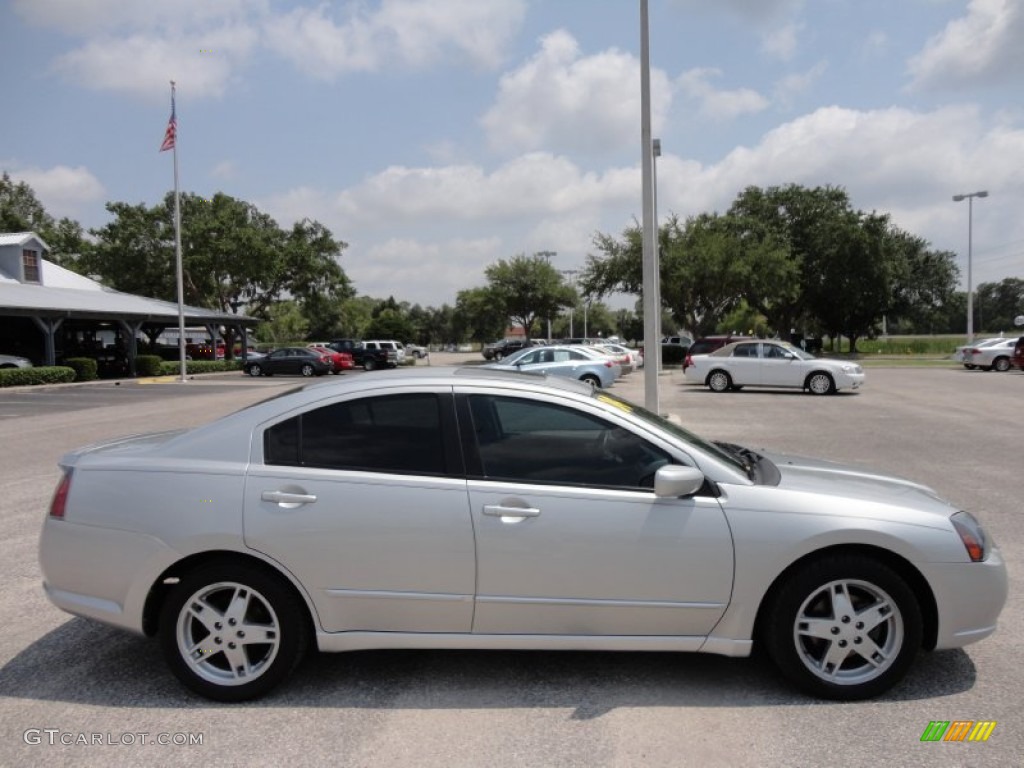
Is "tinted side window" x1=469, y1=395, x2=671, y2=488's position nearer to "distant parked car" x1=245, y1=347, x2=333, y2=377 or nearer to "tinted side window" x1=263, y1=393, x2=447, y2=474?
"tinted side window" x1=263, y1=393, x2=447, y2=474

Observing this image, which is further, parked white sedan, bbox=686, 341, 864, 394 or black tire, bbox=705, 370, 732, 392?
black tire, bbox=705, 370, 732, 392

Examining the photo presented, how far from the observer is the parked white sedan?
21.6 m

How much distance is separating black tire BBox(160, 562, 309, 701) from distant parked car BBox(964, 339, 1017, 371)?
121 feet

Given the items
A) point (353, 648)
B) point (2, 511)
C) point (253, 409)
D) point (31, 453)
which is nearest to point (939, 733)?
point (353, 648)

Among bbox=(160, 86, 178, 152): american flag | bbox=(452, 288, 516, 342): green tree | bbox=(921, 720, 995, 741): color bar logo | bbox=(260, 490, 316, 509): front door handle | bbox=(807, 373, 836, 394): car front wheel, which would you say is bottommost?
bbox=(921, 720, 995, 741): color bar logo

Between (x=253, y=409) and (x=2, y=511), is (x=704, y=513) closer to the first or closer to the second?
(x=253, y=409)

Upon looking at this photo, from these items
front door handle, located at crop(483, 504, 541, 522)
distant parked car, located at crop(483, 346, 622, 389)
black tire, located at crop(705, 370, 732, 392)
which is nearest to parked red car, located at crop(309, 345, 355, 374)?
distant parked car, located at crop(483, 346, 622, 389)

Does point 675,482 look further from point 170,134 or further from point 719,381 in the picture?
point 170,134

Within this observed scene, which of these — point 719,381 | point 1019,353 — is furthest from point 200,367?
point 1019,353

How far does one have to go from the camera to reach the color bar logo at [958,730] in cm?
320

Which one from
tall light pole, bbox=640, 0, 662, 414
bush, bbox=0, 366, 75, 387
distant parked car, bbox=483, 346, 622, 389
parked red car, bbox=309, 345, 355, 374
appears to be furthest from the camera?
parked red car, bbox=309, 345, 355, 374

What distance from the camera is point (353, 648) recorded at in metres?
3.58

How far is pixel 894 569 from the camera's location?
3551 millimetres

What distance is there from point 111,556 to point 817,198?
201 ft
